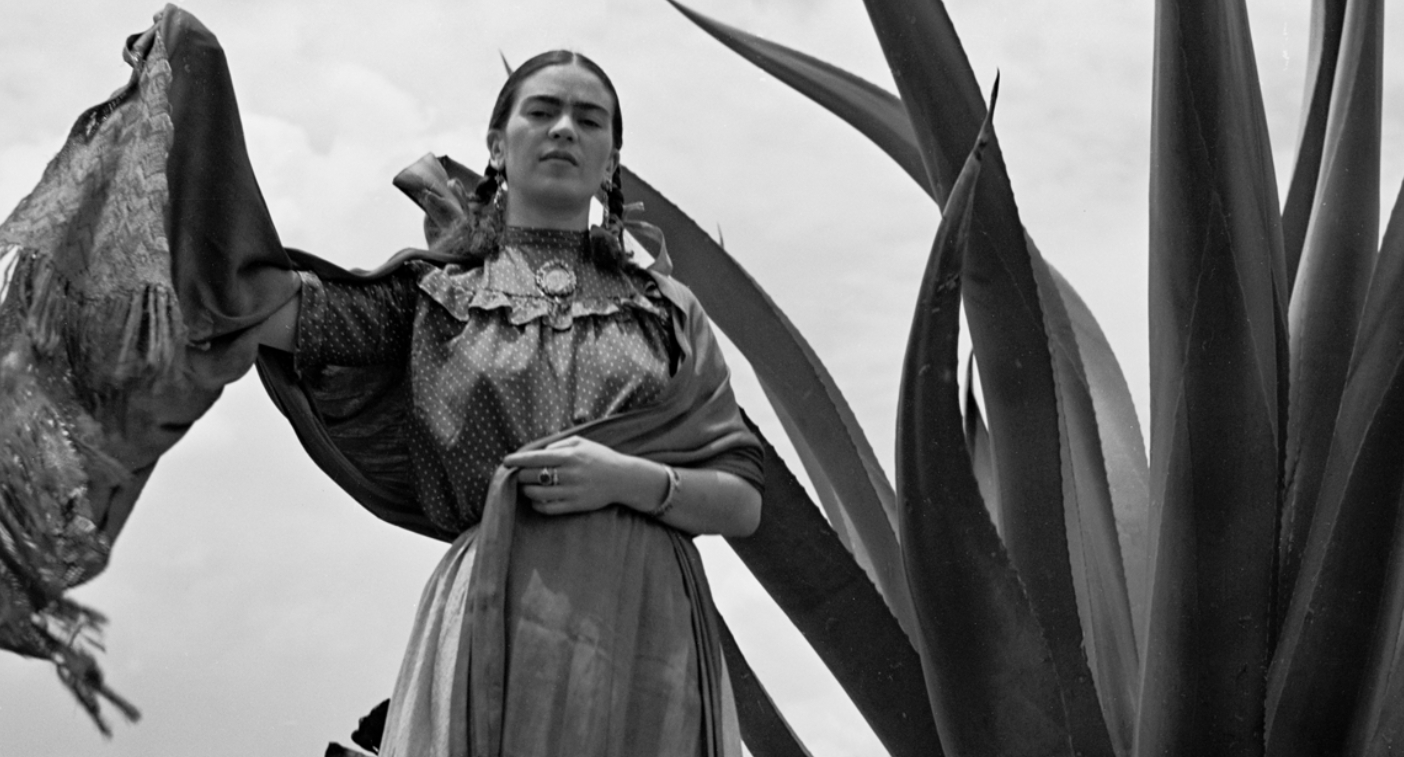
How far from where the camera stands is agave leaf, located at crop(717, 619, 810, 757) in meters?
3.01

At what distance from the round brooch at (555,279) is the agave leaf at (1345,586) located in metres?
1.18

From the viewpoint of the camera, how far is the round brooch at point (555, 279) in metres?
1.78

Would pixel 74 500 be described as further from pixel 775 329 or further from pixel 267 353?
pixel 775 329

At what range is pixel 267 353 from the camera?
1735 mm

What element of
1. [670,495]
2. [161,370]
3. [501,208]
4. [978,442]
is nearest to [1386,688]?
[978,442]

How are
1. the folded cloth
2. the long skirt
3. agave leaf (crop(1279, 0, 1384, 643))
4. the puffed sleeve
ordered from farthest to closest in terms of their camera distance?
agave leaf (crop(1279, 0, 1384, 643))
the puffed sleeve
the long skirt
the folded cloth

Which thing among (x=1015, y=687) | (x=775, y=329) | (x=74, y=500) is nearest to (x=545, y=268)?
(x=74, y=500)

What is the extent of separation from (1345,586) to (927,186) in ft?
3.60

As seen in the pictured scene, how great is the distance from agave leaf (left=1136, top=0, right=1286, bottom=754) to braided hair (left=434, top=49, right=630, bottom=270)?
0.98m

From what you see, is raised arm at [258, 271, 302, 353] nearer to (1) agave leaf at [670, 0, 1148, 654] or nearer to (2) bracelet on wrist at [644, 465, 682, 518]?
(2) bracelet on wrist at [644, 465, 682, 518]

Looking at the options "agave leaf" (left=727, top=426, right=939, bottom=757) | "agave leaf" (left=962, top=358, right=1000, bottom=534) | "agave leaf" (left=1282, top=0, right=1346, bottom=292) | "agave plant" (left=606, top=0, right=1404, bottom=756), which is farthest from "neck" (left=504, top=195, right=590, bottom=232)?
"agave leaf" (left=1282, top=0, right=1346, bottom=292)

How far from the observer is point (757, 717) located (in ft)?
9.93

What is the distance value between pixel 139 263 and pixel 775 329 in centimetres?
175

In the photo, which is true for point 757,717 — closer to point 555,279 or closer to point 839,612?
point 839,612
